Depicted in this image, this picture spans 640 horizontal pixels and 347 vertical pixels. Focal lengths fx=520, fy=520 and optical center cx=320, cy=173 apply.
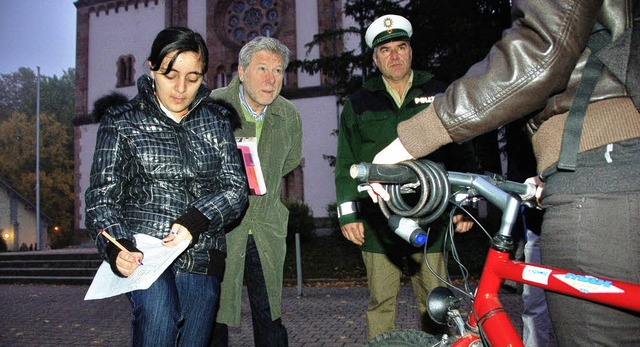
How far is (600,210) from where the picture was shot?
4.50 ft

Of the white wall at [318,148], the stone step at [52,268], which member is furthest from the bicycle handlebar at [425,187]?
the white wall at [318,148]

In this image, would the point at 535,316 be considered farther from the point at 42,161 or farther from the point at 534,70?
the point at 42,161

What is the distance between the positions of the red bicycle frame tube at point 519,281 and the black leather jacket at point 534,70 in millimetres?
423

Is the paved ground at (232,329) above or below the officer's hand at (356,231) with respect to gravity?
below

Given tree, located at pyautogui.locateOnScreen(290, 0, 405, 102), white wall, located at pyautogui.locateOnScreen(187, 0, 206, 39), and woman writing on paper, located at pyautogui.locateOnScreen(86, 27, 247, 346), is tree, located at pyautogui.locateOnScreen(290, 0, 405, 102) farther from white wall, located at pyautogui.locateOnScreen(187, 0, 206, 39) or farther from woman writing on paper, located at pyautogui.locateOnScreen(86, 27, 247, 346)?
white wall, located at pyautogui.locateOnScreen(187, 0, 206, 39)

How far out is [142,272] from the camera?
227cm

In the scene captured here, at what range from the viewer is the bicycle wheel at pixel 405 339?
1896 millimetres

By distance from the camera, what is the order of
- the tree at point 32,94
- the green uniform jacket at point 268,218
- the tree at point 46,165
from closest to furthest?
1. the green uniform jacket at point 268,218
2. the tree at point 46,165
3. the tree at point 32,94

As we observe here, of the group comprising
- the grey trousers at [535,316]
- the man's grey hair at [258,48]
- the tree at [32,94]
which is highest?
the tree at [32,94]

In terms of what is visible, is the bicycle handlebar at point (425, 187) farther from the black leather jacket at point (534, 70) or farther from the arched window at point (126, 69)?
the arched window at point (126, 69)

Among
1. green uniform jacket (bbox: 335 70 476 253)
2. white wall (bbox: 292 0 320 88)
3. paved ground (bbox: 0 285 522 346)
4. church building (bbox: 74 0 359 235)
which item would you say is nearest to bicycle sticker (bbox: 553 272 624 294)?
green uniform jacket (bbox: 335 70 476 253)

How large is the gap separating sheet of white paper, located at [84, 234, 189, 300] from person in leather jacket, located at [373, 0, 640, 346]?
1.26m

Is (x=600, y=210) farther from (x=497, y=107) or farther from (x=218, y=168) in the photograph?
(x=218, y=168)

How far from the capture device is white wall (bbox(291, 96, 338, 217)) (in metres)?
25.5
